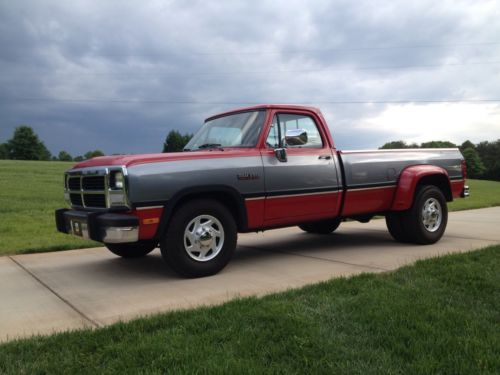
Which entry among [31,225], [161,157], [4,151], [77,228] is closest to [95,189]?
[77,228]

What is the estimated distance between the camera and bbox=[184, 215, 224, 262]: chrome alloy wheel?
520 cm

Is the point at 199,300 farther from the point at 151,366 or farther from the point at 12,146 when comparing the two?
the point at 12,146

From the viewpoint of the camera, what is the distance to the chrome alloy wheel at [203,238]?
520 cm

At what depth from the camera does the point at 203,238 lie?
5.25 meters

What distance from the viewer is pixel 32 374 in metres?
2.84

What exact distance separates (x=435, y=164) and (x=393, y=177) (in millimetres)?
1009

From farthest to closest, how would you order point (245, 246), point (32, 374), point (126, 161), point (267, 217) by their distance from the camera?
point (245, 246) < point (267, 217) < point (126, 161) < point (32, 374)

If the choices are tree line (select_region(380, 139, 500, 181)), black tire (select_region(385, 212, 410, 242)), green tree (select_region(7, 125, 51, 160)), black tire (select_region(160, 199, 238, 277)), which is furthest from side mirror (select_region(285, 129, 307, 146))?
green tree (select_region(7, 125, 51, 160))

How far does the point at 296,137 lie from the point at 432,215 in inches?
110

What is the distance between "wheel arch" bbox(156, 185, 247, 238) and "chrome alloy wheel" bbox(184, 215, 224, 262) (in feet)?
0.79

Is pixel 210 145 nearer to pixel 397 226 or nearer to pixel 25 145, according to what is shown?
pixel 397 226

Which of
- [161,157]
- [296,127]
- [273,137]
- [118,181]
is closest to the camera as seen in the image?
[118,181]

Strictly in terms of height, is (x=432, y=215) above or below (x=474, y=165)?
above


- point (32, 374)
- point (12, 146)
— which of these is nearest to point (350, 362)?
point (32, 374)
